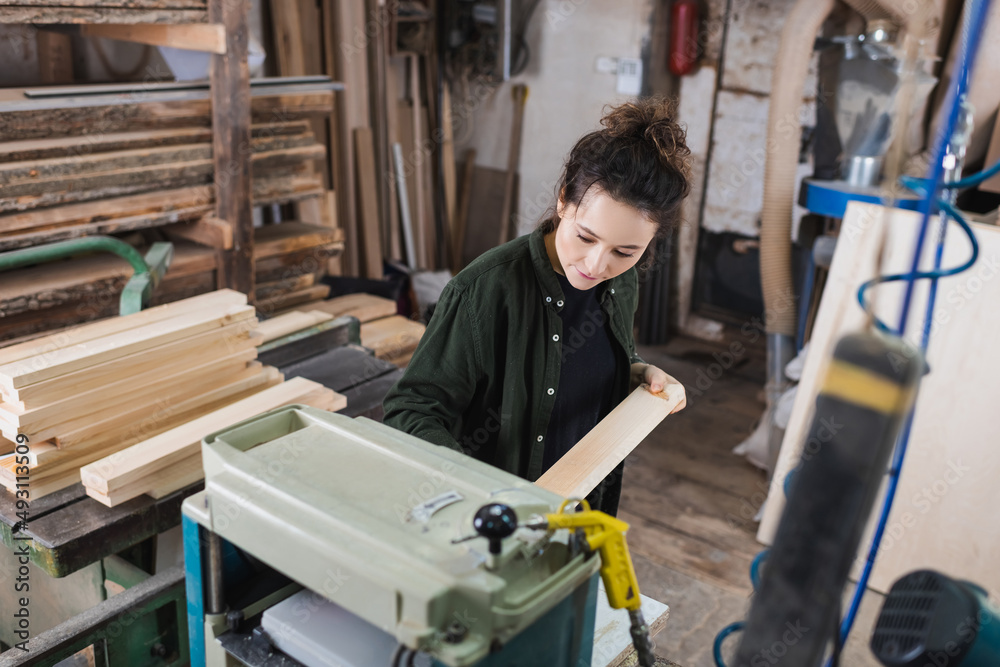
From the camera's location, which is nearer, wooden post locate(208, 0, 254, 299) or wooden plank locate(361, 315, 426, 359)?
wooden post locate(208, 0, 254, 299)

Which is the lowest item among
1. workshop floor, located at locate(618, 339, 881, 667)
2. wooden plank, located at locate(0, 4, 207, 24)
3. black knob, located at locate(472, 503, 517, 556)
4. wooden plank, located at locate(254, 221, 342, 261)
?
workshop floor, located at locate(618, 339, 881, 667)

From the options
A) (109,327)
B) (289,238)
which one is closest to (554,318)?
(109,327)

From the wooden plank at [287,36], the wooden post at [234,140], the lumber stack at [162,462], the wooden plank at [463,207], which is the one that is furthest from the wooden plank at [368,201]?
the lumber stack at [162,462]

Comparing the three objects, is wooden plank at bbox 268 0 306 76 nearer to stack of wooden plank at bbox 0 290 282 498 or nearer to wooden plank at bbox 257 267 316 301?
wooden plank at bbox 257 267 316 301

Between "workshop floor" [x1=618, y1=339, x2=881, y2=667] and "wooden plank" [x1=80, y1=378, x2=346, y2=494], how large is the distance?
4.93 ft

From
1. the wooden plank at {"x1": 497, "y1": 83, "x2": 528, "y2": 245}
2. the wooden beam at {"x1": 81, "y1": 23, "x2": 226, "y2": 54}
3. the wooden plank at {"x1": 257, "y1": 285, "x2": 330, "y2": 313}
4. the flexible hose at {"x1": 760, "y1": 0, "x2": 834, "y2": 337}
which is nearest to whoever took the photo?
the wooden beam at {"x1": 81, "y1": 23, "x2": 226, "y2": 54}

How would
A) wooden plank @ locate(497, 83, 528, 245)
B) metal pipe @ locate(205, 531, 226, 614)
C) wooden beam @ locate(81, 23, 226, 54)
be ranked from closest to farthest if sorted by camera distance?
1. metal pipe @ locate(205, 531, 226, 614)
2. wooden beam @ locate(81, 23, 226, 54)
3. wooden plank @ locate(497, 83, 528, 245)

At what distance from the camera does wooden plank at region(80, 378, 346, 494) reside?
155cm

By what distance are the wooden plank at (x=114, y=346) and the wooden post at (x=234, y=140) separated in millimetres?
951

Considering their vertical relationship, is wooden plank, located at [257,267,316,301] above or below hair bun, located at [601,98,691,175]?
below

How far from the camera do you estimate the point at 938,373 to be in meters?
2.66

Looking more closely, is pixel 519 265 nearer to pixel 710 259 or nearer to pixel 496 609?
pixel 496 609

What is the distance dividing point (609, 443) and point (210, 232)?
6.12ft

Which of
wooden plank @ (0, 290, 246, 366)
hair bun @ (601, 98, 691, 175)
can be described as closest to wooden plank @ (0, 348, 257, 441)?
wooden plank @ (0, 290, 246, 366)
